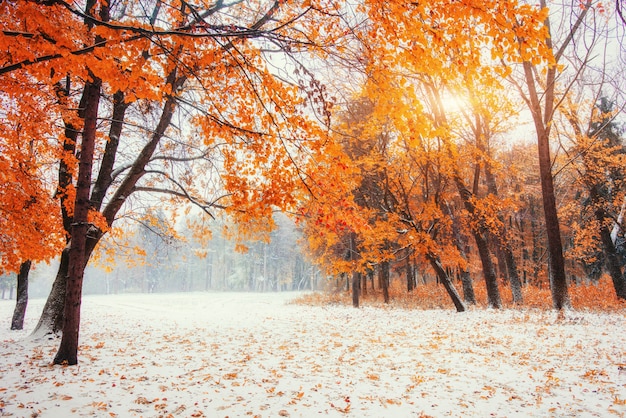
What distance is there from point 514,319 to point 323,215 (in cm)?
803

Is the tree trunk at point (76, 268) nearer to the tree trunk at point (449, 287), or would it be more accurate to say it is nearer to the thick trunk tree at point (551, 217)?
the tree trunk at point (449, 287)

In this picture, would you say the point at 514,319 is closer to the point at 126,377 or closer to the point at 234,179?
the point at 234,179

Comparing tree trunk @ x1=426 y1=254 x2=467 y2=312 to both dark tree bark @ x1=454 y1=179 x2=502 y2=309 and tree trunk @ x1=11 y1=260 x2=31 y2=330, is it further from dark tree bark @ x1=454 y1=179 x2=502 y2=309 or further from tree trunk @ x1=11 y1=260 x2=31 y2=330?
tree trunk @ x1=11 y1=260 x2=31 y2=330

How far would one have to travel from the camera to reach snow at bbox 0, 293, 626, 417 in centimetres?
421

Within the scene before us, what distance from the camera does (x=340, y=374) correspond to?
5.64m

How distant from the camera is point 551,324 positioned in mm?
9055

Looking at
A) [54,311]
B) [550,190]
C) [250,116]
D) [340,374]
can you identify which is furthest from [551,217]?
[54,311]

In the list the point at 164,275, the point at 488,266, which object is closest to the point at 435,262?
the point at 488,266

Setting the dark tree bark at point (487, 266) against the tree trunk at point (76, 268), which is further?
the dark tree bark at point (487, 266)

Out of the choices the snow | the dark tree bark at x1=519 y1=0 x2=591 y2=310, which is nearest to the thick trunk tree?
the dark tree bark at x1=519 y1=0 x2=591 y2=310

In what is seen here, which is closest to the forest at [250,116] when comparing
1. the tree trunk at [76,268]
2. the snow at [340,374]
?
the tree trunk at [76,268]

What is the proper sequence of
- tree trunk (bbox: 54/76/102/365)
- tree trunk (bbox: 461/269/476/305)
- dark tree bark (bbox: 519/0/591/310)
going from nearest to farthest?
tree trunk (bbox: 54/76/102/365)
dark tree bark (bbox: 519/0/591/310)
tree trunk (bbox: 461/269/476/305)

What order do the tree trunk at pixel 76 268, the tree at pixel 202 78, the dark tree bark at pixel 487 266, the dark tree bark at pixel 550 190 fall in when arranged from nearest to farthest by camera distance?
the tree at pixel 202 78
the tree trunk at pixel 76 268
the dark tree bark at pixel 550 190
the dark tree bark at pixel 487 266

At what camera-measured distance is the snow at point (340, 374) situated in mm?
4207
